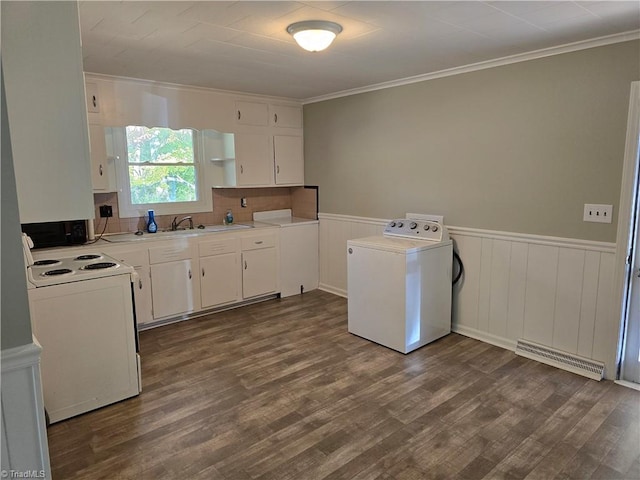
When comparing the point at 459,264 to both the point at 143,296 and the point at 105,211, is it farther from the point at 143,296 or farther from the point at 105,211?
the point at 105,211

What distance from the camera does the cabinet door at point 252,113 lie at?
4.66 metres

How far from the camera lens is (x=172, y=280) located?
410cm

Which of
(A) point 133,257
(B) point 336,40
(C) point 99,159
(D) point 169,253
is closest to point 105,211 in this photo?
(C) point 99,159

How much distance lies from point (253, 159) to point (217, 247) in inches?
44.8

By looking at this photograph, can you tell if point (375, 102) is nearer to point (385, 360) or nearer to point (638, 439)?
point (385, 360)

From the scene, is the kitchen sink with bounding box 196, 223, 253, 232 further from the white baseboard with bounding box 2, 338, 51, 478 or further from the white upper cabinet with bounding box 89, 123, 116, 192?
the white baseboard with bounding box 2, 338, 51, 478

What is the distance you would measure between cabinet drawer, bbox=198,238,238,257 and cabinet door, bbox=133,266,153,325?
56 centimetres

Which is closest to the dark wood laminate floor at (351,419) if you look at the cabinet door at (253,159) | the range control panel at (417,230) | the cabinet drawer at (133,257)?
the cabinet drawer at (133,257)

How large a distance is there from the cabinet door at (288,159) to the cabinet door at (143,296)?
1.92 meters

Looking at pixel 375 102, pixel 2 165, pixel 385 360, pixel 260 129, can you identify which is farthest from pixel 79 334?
pixel 375 102

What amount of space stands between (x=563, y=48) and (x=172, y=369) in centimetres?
364

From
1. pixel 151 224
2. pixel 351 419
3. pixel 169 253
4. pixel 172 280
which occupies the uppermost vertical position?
pixel 151 224

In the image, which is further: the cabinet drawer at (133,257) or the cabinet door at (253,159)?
the cabinet door at (253,159)

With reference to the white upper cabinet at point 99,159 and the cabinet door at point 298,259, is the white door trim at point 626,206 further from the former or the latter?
the white upper cabinet at point 99,159
